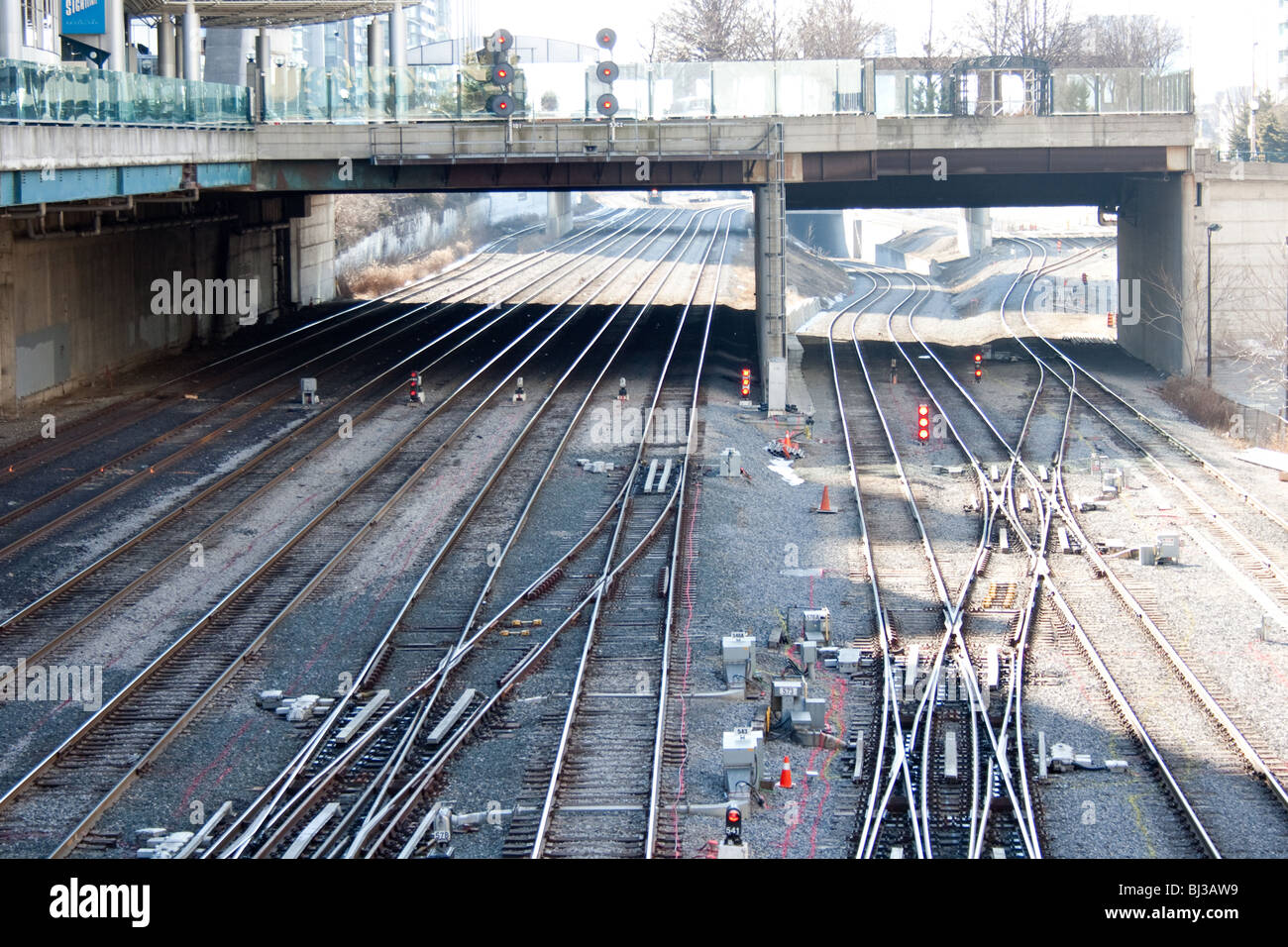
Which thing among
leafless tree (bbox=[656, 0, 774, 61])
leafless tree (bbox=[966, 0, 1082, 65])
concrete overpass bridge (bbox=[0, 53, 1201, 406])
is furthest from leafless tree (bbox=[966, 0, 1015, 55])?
concrete overpass bridge (bbox=[0, 53, 1201, 406])

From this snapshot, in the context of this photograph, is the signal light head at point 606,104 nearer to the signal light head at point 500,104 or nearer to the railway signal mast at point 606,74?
the railway signal mast at point 606,74

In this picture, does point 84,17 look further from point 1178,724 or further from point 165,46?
point 1178,724

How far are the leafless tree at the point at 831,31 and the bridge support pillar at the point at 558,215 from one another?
54.9 feet

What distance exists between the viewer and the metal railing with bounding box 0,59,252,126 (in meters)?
20.1

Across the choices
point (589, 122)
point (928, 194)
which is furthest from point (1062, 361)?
point (589, 122)

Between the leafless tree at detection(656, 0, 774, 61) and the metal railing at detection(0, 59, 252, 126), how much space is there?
48.2 meters

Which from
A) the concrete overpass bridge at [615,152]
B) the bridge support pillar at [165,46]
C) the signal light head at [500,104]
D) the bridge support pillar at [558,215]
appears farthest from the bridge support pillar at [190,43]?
the bridge support pillar at [558,215]

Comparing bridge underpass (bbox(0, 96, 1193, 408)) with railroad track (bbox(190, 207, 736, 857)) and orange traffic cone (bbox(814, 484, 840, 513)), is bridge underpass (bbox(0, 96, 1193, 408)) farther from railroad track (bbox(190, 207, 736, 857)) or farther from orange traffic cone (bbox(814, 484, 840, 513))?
railroad track (bbox(190, 207, 736, 857))

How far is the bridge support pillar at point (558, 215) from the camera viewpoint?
3317 inches

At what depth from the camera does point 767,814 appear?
38.0 feet

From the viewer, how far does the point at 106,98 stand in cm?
2384

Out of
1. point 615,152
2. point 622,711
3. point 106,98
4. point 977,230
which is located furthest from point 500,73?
point 977,230

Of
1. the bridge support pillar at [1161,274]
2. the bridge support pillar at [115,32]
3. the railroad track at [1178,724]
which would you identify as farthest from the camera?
the bridge support pillar at [115,32]
